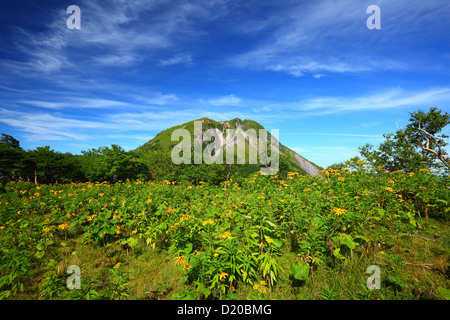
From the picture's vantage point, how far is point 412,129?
2156cm

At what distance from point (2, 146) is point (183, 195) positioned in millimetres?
33475

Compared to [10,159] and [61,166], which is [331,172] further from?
[10,159]

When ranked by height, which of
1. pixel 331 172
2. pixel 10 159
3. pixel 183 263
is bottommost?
pixel 183 263

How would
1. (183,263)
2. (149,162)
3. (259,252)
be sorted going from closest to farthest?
(183,263), (259,252), (149,162)

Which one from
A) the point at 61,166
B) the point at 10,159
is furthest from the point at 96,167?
the point at 10,159

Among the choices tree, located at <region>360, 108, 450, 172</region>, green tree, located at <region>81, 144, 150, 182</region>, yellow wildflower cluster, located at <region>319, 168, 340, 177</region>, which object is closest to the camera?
yellow wildflower cluster, located at <region>319, 168, 340, 177</region>

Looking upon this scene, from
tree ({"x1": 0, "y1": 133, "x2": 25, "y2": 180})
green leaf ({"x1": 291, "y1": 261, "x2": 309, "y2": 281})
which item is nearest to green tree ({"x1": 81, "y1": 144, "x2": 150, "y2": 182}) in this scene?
tree ({"x1": 0, "y1": 133, "x2": 25, "y2": 180})

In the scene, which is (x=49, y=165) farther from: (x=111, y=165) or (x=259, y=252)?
(x=259, y=252)

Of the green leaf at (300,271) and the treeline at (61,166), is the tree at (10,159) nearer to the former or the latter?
the treeline at (61,166)

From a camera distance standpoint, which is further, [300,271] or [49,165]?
[49,165]

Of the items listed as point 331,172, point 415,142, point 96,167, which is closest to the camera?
point 331,172

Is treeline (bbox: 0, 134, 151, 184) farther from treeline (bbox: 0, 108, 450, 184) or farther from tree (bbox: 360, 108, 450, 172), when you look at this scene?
tree (bbox: 360, 108, 450, 172)

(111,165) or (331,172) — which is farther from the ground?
(111,165)
